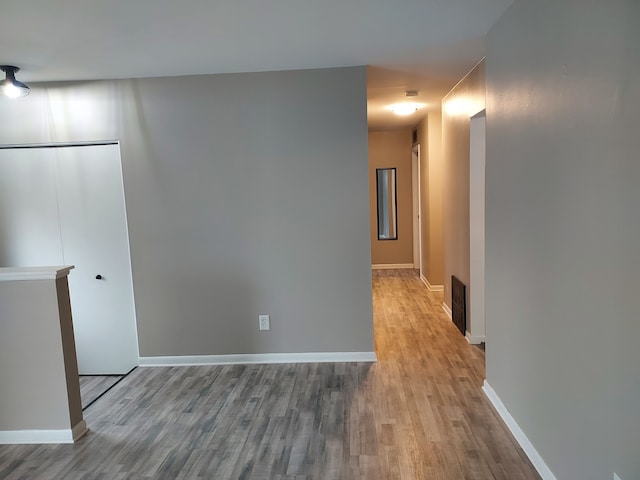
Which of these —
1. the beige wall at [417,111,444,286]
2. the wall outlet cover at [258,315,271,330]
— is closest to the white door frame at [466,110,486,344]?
the beige wall at [417,111,444,286]

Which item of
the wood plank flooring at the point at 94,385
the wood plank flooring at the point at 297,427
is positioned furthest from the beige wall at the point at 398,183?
the wood plank flooring at the point at 94,385

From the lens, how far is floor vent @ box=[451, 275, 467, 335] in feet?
13.4

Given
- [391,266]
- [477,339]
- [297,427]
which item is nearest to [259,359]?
[297,427]

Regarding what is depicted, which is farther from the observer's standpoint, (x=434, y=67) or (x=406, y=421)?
(x=434, y=67)

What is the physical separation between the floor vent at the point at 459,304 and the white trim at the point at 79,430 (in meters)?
3.22

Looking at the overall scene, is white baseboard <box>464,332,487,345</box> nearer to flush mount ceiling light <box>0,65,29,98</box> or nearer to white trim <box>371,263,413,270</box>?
white trim <box>371,263,413,270</box>

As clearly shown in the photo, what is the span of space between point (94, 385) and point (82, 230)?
1352 millimetres

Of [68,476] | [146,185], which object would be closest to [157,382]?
[68,476]

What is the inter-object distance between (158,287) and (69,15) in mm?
2156

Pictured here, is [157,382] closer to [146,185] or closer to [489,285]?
[146,185]

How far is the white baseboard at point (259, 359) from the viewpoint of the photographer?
11.8 feet

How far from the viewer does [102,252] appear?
12.3 ft

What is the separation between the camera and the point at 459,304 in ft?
14.0

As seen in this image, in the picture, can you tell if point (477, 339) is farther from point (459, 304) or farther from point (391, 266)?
point (391, 266)
